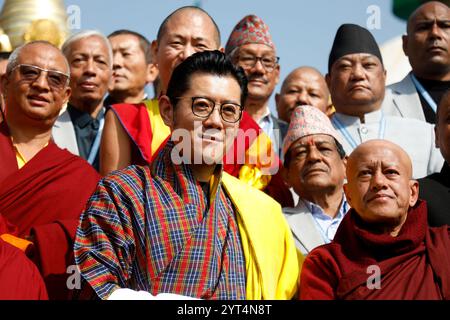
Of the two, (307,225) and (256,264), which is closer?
(256,264)

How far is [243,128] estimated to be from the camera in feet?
20.9

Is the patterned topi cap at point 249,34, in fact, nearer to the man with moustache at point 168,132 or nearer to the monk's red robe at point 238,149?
the man with moustache at point 168,132

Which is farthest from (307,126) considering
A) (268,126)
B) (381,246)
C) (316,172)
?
(381,246)

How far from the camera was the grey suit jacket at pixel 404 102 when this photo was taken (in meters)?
7.26

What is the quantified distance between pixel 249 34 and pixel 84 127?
4.05 feet

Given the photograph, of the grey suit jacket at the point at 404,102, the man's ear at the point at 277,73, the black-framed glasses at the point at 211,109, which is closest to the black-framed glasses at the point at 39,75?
the black-framed glasses at the point at 211,109

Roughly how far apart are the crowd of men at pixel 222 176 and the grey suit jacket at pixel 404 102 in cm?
1

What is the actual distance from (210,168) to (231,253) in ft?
1.36

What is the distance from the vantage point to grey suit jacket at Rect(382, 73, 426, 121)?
7262 mm

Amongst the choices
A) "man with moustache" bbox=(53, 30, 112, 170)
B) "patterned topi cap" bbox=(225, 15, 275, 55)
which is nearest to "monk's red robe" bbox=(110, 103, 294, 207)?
"man with moustache" bbox=(53, 30, 112, 170)

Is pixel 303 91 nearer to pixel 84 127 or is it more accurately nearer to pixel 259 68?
pixel 259 68

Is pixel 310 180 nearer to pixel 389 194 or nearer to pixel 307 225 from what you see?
pixel 307 225

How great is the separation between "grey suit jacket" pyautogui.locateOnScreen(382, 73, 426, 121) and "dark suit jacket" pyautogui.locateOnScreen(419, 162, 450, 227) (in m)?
1.55

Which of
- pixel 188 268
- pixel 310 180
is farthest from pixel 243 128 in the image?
pixel 188 268
